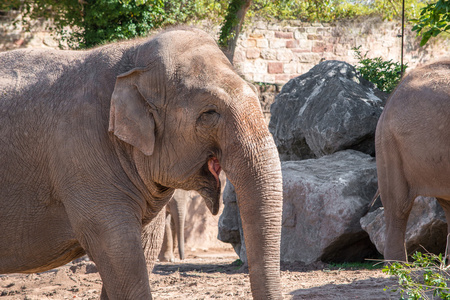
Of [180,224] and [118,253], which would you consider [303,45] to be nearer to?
[180,224]

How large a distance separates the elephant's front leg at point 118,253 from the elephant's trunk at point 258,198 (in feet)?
2.20

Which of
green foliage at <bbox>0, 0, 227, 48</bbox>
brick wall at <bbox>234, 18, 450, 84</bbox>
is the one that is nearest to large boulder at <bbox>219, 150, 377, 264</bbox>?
green foliage at <bbox>0, 0, 227, 48</bbox>

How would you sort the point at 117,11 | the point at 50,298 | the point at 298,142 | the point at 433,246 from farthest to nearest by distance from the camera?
the point at 117,11, the point at 298,142, the point at 433,246, the point at 50,298

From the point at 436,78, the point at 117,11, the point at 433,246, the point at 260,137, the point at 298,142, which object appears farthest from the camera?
the point at 117,11

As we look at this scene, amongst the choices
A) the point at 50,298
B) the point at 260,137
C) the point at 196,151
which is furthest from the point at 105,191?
the point at 50,298

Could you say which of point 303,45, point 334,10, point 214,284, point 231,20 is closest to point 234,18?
point 231,20

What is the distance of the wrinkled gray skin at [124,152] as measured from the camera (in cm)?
335

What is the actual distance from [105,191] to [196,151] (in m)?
0.59

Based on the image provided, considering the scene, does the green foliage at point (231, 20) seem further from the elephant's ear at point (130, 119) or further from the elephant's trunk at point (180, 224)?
the elephant's ear at point (130, 119)

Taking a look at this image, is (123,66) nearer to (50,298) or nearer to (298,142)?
(50,298)

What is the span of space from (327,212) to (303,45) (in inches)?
332

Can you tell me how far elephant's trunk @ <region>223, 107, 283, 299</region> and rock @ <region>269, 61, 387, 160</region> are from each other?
535cm

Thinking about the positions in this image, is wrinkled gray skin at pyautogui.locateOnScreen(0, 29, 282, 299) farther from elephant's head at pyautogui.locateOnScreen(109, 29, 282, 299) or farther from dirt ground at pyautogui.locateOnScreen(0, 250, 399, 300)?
dirt ground at pyautogui.locateOnScreen(0, 250, 399, 300)

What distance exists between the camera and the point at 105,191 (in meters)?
3.57
